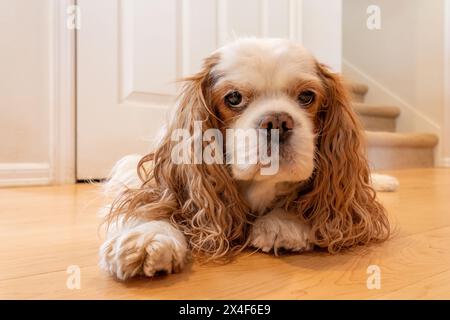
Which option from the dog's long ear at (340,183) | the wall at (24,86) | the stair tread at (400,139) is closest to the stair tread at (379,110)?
the stair tread at (400,139)

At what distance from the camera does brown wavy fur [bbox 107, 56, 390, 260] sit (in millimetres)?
957

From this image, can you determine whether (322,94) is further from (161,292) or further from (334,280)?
(161,292)

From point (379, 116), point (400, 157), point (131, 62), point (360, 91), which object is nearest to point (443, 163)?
point (400, 157)

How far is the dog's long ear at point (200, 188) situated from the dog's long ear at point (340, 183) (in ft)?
0.58

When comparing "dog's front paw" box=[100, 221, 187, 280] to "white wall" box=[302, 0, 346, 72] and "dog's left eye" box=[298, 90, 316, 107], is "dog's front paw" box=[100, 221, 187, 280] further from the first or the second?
"white wall" box=[302, 0, 346, 72]

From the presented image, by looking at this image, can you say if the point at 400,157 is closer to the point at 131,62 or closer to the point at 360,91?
the point at 360,91

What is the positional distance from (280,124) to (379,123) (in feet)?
11.5

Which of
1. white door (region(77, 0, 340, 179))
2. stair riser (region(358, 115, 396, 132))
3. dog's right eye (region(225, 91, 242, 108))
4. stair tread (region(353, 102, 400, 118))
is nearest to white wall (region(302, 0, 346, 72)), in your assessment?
white door (region(77, 0, 340, 179))

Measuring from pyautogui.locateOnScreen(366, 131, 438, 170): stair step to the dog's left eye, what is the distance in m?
2.37

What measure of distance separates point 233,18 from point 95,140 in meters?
1.21

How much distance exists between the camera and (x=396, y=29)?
4250mm

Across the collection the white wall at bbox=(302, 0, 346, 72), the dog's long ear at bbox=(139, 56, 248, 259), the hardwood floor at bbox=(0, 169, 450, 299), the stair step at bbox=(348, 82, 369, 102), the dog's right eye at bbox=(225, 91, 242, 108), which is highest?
the white wall at bbox=(302, 0, 346, 72)

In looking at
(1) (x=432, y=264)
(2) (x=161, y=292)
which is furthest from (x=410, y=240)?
(2) (x=161, y=292)

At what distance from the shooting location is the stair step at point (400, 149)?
3.41 meters
